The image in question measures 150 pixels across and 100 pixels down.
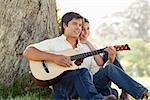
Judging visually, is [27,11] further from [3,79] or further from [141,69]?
[141,69]

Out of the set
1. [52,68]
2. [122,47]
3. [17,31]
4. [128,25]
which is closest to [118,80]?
[122,47]

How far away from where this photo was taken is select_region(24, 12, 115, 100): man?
19.8ft

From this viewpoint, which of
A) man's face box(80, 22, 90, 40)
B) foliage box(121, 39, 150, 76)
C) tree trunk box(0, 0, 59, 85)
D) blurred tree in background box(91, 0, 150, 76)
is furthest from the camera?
blurred tree in background box(91, 0, 150, 76)

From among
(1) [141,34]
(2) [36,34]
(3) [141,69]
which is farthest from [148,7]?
(2) [36,34]

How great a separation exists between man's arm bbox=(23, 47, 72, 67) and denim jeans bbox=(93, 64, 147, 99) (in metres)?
→ 0.40

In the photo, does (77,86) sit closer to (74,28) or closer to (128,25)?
(74,28)

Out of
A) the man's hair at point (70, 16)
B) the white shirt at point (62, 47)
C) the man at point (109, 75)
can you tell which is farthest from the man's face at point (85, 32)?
the man's hair at point (70, 16)

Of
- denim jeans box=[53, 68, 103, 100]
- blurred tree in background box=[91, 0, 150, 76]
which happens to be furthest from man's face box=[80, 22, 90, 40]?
blurred tree in background box=[91, 0, 150, 76]

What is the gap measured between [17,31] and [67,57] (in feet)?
3.89

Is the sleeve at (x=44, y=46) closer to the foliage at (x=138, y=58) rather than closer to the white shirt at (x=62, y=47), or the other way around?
the white shirt at (x=62, y=47)

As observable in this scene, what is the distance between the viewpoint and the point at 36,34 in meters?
7.28

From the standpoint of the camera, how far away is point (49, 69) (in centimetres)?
637

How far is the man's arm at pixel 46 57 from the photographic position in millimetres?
6262

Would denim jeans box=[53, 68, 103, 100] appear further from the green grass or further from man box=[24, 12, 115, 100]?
the green grass
